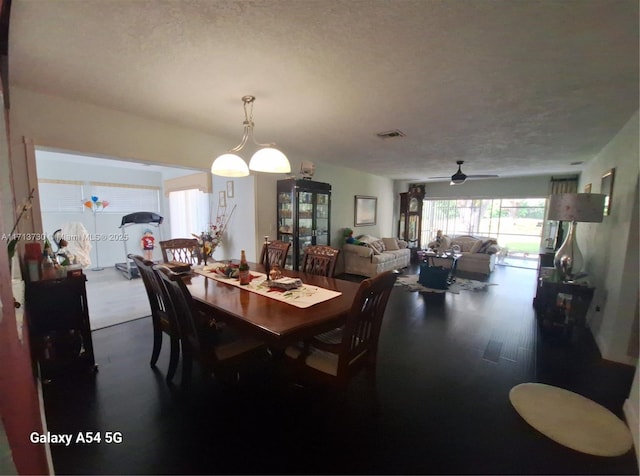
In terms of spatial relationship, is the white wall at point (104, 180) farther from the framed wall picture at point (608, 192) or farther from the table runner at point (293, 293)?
the framed wall picture at point (608, 192)

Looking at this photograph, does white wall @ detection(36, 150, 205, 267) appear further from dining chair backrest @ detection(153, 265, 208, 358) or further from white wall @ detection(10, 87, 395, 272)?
dining chair backrest @ detection(153, 265, 208, 358)

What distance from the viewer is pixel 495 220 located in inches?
319

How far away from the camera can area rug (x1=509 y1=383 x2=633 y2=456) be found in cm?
160

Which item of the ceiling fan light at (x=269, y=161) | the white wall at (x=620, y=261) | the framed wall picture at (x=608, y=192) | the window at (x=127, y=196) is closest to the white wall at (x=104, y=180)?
the window at (x=127, y=196)

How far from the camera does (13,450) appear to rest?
2.33ft

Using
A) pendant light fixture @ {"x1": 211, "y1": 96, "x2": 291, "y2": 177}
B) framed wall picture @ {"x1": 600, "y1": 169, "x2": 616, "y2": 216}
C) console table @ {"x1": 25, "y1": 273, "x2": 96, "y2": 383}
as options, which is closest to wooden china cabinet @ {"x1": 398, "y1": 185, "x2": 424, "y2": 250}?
framed wall picture @ {"x1": 600, "y1": 169, "x2": 616, "y2": 216}

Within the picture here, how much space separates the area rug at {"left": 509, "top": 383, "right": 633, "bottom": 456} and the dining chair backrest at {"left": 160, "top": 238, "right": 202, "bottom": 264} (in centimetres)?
337

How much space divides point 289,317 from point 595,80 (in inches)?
109

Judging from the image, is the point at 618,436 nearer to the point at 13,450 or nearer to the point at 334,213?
the point at 13,450

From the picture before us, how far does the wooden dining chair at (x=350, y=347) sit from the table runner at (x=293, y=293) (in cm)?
26

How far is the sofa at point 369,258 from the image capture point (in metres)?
5.63

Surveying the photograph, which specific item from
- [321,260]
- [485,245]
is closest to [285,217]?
[321,260]

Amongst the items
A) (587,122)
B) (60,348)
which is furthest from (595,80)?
(60,348)

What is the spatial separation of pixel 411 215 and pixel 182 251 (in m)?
6.90
